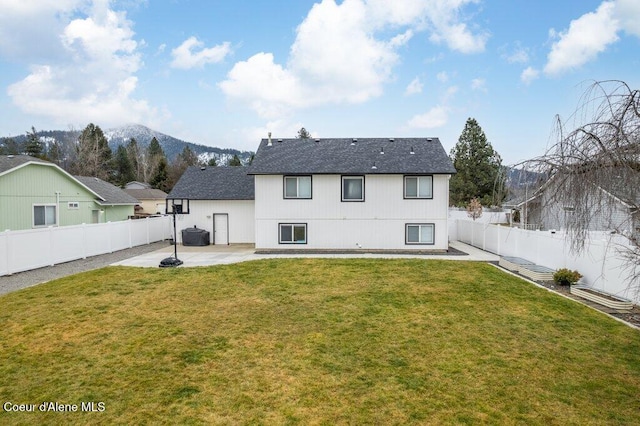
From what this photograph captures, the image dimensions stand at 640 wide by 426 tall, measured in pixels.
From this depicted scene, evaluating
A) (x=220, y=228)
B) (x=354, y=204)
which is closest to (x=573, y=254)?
(x=354, y=204)

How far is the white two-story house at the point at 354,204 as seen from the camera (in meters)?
18.2

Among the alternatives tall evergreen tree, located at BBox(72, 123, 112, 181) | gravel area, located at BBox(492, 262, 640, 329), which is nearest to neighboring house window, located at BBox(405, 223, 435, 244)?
gravel area, located at BBox(492, 262, 640, 329)

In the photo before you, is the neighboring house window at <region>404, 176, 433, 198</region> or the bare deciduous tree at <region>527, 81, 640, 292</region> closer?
the bare deciduous tree at <region>527, 81, 640, 292</region>

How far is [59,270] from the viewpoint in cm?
1335

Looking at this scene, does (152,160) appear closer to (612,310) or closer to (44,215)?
(44,215)

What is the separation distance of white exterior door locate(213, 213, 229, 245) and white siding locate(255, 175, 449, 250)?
139 inches

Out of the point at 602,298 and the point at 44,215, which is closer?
the point at 602,298

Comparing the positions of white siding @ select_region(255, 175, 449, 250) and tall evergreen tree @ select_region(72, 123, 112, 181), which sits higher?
tall evergreen tree @ select_region(72, 123, 112, 181)

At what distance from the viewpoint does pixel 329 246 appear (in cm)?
1848

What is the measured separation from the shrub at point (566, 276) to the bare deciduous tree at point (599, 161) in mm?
7847

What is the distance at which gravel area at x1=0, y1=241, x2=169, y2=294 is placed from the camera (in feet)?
36.9

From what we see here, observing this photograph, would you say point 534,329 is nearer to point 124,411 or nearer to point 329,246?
point 124,411

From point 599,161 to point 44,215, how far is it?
2288 cm

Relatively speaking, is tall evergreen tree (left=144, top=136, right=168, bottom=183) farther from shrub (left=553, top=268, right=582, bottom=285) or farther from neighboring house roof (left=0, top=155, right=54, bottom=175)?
shrub (left=553, top=268, right=582, bottom=285)
